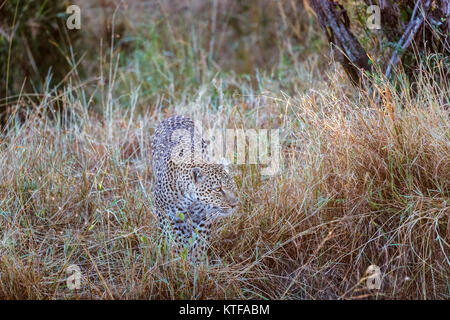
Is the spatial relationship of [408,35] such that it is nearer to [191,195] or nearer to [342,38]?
[342,38]

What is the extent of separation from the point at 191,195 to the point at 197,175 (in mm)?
150

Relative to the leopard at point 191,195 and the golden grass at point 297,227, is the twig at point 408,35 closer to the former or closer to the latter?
the golden grass at point 297,227

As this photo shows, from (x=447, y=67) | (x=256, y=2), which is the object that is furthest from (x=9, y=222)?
(x=256, y=2)

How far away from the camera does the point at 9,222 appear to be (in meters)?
4.38

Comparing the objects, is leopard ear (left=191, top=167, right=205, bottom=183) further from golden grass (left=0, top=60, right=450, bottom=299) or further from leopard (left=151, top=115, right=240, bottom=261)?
golden grass (left=0, top=60, right=450, bottom=299)

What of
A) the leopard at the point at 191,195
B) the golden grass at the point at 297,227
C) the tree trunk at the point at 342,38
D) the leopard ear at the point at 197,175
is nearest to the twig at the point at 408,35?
the tree trunk at the point at 342,38

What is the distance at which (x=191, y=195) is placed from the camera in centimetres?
414

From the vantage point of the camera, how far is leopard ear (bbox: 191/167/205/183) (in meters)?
4.08

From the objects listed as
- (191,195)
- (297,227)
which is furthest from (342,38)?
(191,195)

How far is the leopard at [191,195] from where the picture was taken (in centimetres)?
407

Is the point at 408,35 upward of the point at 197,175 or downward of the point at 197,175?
upward

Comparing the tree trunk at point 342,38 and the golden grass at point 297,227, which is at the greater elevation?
the tree trunk at point 342,38

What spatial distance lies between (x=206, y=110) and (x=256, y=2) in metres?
4.12

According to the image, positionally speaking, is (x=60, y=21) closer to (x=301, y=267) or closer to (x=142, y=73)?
(x=142, y=73)
